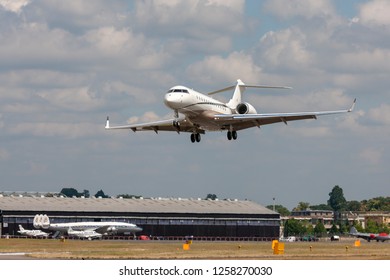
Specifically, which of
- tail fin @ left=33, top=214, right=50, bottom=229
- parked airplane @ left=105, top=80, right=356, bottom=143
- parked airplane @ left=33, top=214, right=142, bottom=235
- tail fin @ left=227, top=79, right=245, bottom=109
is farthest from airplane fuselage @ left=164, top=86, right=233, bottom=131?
tail fin @ left=33, top=214, right=50, bottom=229

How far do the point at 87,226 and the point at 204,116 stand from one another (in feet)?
296

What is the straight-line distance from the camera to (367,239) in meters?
180

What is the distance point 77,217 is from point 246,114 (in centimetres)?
10064

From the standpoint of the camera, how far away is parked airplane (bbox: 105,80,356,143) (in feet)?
315

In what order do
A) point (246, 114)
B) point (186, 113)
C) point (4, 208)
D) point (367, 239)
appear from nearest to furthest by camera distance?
point (186, 113) → point (246, 114) → point (367, 239) → point (4, 208)

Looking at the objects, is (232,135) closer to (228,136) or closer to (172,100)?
(228,136)

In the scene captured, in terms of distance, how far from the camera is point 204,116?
325 feet

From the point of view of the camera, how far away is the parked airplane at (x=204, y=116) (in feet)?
315

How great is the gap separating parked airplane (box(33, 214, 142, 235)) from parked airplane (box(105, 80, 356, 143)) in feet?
248

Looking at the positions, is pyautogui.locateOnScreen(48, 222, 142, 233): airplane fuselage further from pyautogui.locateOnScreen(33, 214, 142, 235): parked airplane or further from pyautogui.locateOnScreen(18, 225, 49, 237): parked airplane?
pyautogui.locateOnScreen(18, 225, 49, 237): parked airplane
